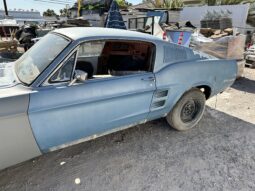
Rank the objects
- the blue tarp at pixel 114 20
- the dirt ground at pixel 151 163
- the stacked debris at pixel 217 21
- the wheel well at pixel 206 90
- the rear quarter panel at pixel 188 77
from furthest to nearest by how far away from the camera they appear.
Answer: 1. the stacked debris at pixel 217 21
2. the blue tarp at pixel 114 20
3. the wheel well at pixel 206 90
4. the rear quarter panel at pixel 188 77
5. the dirt ground at pixel 151 163

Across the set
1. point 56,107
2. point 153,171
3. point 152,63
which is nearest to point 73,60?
point 56,107

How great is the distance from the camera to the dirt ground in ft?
8.29

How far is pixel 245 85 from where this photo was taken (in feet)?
19.7

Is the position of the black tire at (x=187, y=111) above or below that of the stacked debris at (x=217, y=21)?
below

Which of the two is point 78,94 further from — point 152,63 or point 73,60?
point 152,63

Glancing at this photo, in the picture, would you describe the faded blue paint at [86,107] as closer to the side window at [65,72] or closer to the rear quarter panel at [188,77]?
the side window at [65,72]

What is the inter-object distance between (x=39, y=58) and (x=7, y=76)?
0.42 m

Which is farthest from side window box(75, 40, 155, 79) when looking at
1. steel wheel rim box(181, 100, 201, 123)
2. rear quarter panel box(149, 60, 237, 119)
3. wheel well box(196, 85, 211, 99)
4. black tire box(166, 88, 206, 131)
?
wheel well box(196, 85, 211, 99)

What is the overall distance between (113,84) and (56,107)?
2.26 feet

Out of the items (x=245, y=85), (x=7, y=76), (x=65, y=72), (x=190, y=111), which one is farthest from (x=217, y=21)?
(x=7, y=76)

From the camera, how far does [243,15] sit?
1507cm

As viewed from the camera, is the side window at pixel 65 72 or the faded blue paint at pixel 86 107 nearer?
the faded blue paint at pixel 86 107

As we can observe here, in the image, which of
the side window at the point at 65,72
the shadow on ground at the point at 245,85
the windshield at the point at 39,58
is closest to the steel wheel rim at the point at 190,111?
the side window at the point at 65,72

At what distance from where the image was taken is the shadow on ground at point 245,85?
18.7 ft
